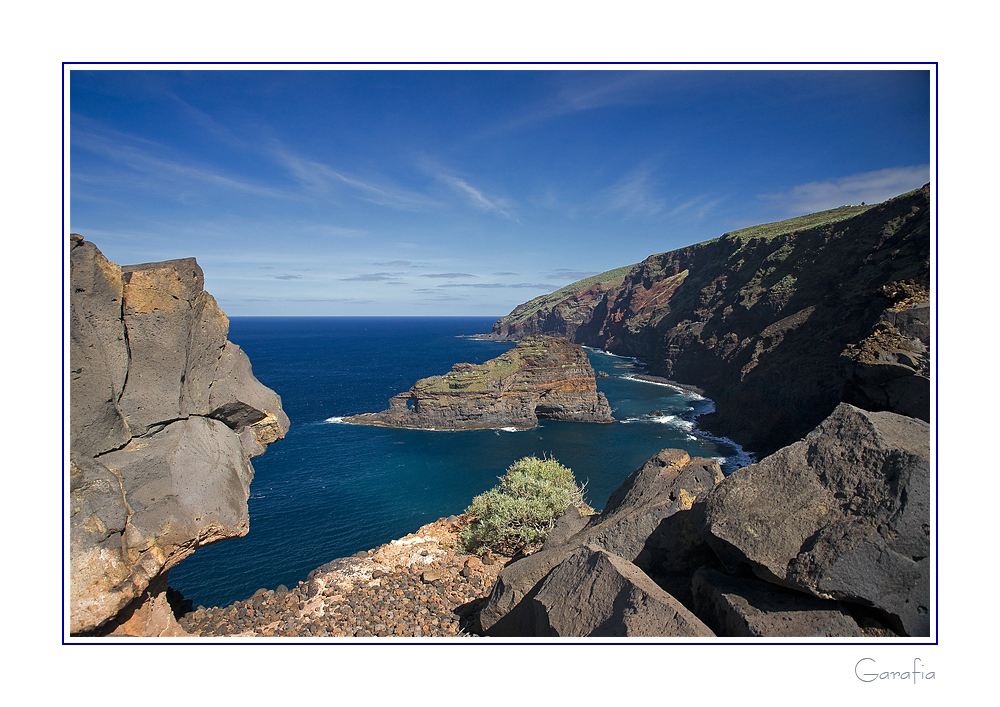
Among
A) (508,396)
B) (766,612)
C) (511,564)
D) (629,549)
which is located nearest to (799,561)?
(766,612)

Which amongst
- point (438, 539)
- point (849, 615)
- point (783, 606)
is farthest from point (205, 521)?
point (438, 539)

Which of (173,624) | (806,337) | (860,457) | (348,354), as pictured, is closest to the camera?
(860,457)

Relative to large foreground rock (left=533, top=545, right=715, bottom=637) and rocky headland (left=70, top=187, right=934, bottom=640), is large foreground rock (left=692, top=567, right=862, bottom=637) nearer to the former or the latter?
rocky headland (left=70, top=187, right=934, bottom=640)

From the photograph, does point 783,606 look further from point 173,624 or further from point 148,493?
point 173,624

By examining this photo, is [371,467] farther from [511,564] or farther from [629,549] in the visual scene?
[629,549]

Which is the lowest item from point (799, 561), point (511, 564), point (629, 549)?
point (511, 564)

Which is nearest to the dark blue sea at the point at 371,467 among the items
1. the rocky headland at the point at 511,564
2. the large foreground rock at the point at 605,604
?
the rocky headland at the point at 511,564

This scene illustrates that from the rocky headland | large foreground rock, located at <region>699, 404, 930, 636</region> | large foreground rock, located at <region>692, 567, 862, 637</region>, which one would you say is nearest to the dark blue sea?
the rocky headland
